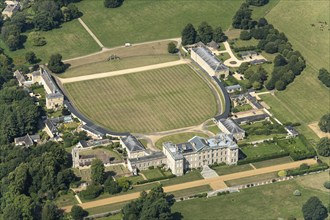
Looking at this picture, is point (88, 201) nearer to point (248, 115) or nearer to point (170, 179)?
point (170, 179)

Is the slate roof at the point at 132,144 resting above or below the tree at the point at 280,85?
above

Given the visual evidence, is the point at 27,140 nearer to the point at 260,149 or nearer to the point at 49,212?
the point at 49,212

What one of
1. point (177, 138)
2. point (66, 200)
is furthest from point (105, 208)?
point (177, 138)

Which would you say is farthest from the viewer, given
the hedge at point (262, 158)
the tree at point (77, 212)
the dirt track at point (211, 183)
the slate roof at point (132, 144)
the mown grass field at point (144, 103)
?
the mown grass field at point (144, 103)

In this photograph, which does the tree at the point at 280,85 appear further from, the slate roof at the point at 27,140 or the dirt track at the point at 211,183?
the slate roof at the point at 27,140

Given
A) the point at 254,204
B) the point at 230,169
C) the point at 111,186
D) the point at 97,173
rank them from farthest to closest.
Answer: the point at 230,169, the point at 97,173, the point at 111,186, the point at 254,204

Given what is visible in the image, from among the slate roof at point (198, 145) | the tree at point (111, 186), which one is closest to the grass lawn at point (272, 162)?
the slate roof at point (198, 145)

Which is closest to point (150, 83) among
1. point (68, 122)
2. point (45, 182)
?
point (68, 122)
